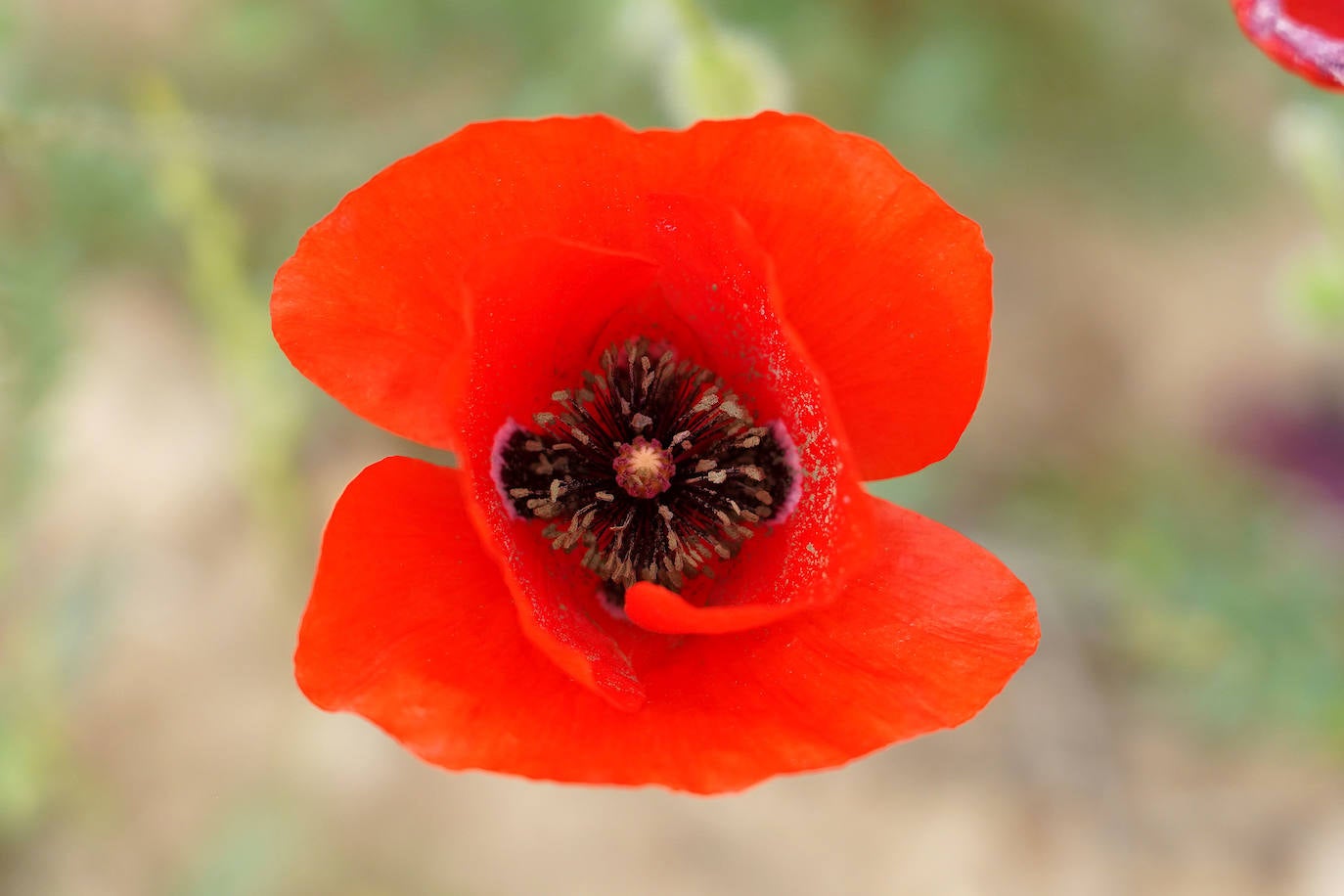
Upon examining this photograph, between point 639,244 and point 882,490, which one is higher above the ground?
point 639,244

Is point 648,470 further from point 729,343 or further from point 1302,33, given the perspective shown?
point 1302,33

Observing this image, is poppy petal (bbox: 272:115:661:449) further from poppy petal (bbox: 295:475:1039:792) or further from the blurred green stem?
the blurred green stem

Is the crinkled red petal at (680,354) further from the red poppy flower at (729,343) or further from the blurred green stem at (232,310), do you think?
the blurred green stem at (232,310)

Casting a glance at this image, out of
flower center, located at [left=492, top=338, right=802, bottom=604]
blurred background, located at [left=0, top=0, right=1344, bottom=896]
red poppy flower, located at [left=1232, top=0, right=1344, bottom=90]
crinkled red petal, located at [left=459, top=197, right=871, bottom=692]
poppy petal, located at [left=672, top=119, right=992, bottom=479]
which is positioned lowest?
blurred background, located at [left=0, top=0, right=1344, bottom=896]

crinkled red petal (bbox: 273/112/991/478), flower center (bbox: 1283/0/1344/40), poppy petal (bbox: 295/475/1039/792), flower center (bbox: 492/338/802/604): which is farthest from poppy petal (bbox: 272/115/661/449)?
flower center (bbox: 1283/0/1344/40)

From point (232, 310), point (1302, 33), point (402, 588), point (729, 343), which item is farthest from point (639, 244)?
point (232, 310)

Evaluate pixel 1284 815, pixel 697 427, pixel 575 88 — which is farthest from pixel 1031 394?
pixel 697 427

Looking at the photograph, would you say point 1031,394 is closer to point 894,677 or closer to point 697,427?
point 697,427
